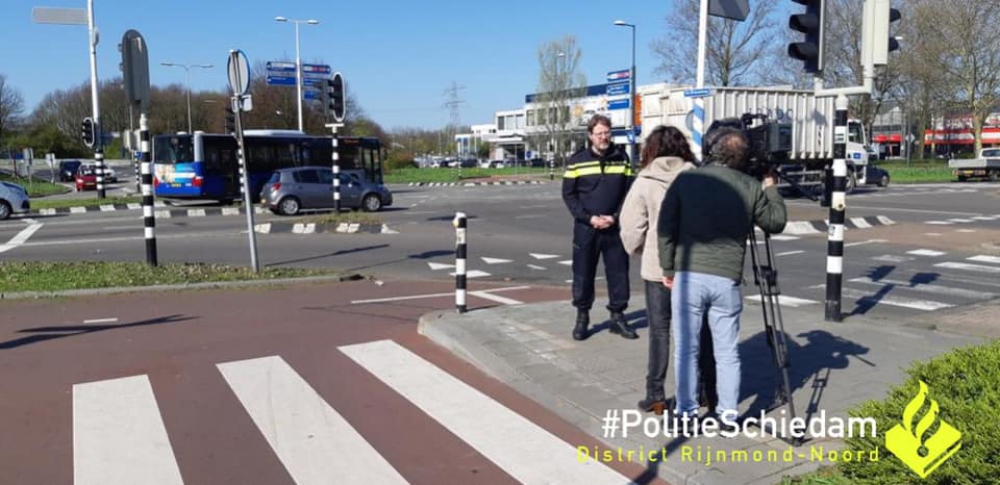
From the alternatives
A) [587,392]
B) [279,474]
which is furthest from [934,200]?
[279,474]

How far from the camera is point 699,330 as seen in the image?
459cm

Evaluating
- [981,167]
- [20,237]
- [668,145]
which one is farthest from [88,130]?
[981,167]

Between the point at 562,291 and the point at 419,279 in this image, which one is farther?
the point at 419,279

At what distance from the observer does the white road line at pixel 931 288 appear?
10.4m

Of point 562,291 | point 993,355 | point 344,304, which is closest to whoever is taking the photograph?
point 993,355

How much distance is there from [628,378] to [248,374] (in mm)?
2952

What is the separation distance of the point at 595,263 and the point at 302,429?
9.46ft

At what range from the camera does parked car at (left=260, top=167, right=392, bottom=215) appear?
2553 cm

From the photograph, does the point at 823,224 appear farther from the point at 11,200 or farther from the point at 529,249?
the point at 11,200

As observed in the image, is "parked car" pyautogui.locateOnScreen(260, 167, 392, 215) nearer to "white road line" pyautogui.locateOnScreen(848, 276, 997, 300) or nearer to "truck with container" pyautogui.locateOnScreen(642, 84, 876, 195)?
"truck with container" pyautogui.locateOnScreen(642, 84, 876, 195)

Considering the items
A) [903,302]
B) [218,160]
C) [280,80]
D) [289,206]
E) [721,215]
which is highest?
[280,80]

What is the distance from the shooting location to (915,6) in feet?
150

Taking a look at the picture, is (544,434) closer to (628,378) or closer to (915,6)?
(628,378)

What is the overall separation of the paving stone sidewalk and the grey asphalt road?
168 centimetres
